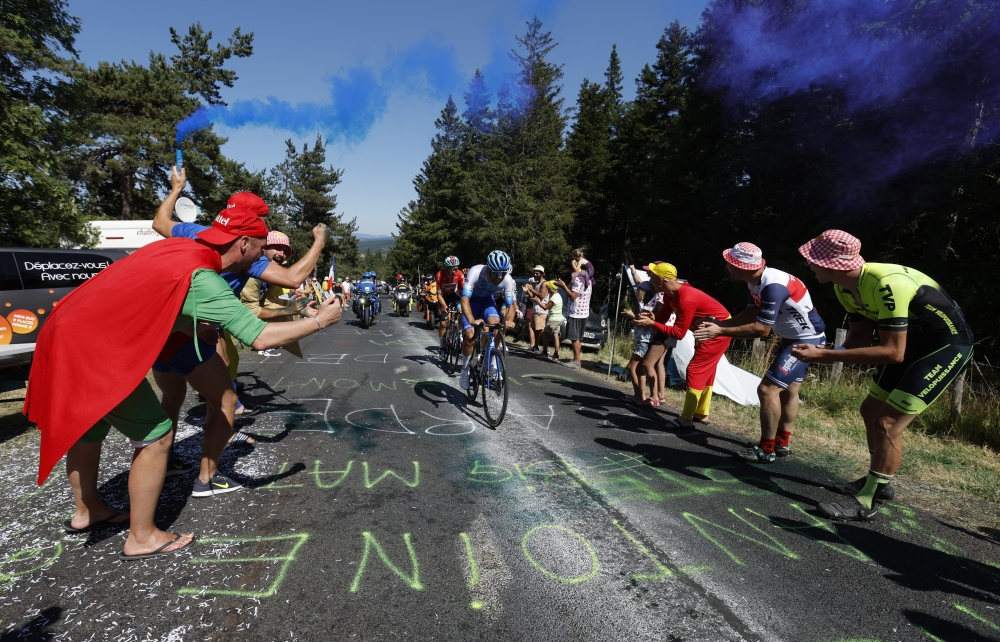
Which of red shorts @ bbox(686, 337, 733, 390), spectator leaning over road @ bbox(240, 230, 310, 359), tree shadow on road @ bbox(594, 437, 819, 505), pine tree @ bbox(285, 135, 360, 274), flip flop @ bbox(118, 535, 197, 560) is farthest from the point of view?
pine tree @ bbox(285, 135, 360, 274)

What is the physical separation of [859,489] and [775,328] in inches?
54.7

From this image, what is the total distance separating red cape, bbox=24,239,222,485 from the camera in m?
2.24

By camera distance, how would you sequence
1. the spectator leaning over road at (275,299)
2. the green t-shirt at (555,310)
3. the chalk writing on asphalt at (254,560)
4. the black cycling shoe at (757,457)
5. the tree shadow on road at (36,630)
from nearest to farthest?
the tree shadow on road at (36,630) → the chalk writing on asphalt at (254,560) → the spectator leaning over road at (275,299) → the black cycling shoe at (757,457) → the green t-shirt at (555,310)

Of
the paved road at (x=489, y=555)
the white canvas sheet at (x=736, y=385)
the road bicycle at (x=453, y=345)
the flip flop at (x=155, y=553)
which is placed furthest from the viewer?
the road bicycle at (x=453, y=345)

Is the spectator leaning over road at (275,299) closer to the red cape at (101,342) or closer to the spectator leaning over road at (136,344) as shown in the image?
the spectator leaning over road at (136,344)

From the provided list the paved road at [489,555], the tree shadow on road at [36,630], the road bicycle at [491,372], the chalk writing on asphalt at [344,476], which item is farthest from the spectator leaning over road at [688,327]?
the tree shadow on road at [36,630]

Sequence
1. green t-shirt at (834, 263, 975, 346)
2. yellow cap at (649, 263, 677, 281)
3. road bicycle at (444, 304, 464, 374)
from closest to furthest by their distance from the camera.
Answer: green t-shirt at (834, 263, 975, 346)
yellow cap at (649, 263, 677, 281)
road bicycle at (444, 304, 464, 374)

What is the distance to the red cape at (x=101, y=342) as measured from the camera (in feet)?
7.35

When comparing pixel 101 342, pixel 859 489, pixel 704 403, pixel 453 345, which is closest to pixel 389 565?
pixel 101 342

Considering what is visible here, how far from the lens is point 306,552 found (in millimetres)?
2641

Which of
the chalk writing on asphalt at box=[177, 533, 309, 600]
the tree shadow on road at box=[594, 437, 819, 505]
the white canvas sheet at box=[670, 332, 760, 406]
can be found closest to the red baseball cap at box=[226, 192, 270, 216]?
the chalk writing on asphalt at box=[177, 533, 309, 600]

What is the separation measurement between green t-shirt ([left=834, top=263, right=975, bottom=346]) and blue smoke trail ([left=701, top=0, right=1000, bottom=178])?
39.8 ft

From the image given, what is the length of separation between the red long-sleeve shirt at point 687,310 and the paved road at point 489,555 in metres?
1.21

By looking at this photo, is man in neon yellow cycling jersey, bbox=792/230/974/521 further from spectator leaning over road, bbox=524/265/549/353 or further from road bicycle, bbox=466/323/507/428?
spectator leaning over road, bbox=524/265/549/353
